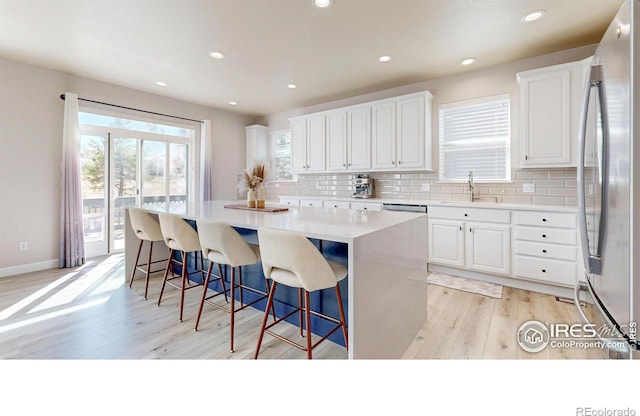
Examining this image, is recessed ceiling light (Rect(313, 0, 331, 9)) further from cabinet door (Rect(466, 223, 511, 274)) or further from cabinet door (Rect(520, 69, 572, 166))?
cabinet door (Rect(466, 223, 511, 274))

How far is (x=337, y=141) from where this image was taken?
478cm

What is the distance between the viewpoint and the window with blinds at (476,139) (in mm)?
3643

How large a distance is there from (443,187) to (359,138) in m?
1.44

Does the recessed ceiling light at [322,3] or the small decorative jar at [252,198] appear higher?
the recessed ceiling light at [322,3]

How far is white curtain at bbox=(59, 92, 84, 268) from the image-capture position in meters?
3.90

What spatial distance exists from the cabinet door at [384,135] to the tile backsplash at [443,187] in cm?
36

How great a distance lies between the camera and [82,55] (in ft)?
11.1

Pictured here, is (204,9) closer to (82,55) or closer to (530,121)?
(82,55)

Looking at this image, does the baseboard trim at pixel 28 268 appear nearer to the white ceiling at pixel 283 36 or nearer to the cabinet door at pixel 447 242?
the white ceiling at pixel 283 36

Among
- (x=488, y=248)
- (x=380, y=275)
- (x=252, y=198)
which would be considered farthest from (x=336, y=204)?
(x=380, y=275)

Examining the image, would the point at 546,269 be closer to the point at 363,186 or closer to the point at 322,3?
the point at 363,186

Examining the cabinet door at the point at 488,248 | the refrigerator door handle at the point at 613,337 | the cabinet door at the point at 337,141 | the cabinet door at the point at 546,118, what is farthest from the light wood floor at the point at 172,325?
the cabinet door at the point at 337,141
